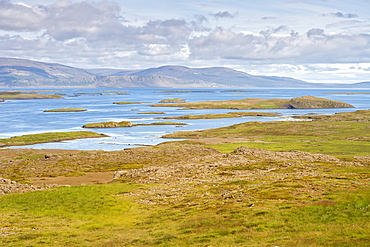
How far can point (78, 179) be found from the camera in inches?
2975

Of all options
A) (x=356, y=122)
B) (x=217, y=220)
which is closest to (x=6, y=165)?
(x=217, y=220)

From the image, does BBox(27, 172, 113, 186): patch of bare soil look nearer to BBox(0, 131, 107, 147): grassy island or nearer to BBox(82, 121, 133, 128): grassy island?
BBox(0, 131, 107, 147): grassy island

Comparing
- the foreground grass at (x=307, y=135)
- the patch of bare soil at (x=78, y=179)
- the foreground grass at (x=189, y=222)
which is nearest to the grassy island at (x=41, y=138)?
the foreground grass at (x=307, y=135)

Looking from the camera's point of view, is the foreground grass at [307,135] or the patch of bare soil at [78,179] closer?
the patch of bare soil at [78,179]

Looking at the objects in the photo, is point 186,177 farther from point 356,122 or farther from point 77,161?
point 356,122

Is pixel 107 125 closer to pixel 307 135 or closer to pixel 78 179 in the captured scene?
pixel 307 135

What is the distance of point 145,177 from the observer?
7100 cm

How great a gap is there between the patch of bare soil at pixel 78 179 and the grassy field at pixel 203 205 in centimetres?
502

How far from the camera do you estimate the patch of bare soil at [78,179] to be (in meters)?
71.6

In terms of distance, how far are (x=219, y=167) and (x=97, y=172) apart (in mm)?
25802

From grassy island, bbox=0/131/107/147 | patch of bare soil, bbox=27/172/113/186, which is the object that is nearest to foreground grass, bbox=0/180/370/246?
patch of bare soil, bbox=27/172/113/186

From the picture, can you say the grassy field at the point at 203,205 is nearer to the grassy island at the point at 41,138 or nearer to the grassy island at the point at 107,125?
the grassy island at the point at 41,138

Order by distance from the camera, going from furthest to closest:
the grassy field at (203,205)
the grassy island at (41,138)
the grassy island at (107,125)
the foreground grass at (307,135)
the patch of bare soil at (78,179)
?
the grassy island at (107,125), the grassy island at (41,138), the foreground grass at (307,135), the patch of bare soil at (78,179), the grassy field at (203,205)

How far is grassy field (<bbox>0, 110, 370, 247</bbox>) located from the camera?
3036cm
